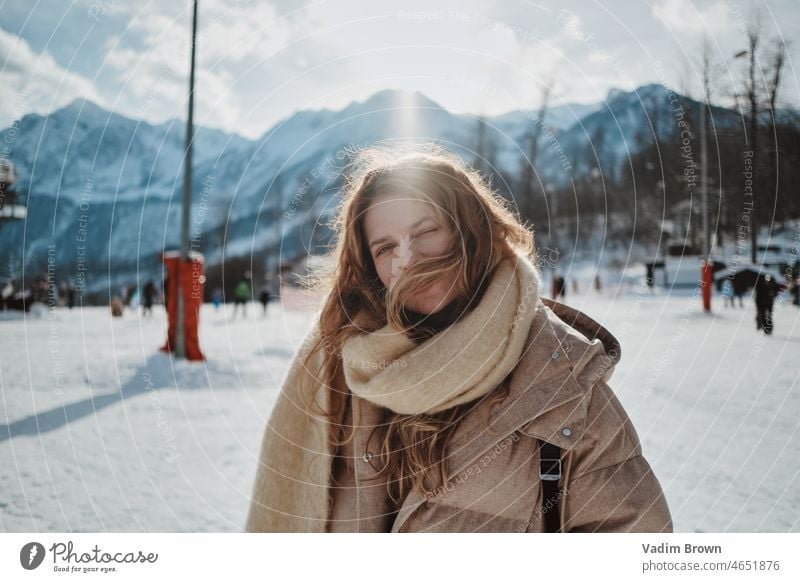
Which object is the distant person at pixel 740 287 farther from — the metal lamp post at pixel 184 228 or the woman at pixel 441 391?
the woman at pixel 441 391

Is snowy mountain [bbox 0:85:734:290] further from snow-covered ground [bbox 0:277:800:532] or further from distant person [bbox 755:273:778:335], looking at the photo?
distant person [bbox 755:273:778:335]

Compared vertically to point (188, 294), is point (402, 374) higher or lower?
higher

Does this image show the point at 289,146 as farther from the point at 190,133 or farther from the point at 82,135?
the point at 190,133

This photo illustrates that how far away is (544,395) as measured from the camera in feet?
3.78

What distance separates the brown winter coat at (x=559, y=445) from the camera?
1136mm

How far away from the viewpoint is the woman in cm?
116


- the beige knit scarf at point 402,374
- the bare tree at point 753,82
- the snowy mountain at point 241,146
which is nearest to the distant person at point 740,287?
the bare tree at point 753,82

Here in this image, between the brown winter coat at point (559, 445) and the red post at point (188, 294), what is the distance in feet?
17.2

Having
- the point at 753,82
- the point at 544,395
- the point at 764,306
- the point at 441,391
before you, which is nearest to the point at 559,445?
the point at 544,395

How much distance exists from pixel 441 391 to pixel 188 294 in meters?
5.68

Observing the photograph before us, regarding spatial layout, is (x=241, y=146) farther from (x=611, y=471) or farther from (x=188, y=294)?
(x=188, y=294)

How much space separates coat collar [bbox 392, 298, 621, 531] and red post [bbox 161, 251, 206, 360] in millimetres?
5273
